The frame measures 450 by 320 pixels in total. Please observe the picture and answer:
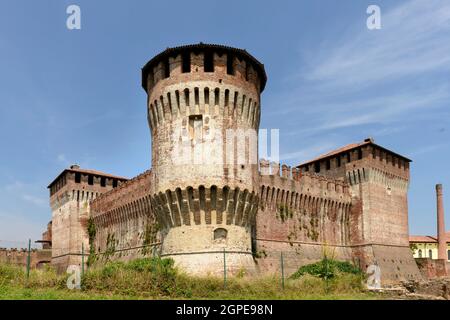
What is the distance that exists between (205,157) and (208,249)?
3.89m

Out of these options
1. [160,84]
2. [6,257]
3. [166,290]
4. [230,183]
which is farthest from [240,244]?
[6,257]

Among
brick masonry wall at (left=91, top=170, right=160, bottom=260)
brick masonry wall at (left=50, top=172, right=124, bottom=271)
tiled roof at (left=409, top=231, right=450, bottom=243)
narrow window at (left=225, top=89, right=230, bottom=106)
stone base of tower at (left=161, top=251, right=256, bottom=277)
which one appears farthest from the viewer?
tiled roof at (left=409, top=231, right=450, bottom=243)

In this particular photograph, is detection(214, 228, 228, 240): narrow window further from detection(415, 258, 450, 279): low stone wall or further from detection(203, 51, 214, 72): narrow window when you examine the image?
detection(415, 258, 450, 279): low stone wall

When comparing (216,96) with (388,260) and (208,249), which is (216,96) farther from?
(388,260)

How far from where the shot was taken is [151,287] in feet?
51.5

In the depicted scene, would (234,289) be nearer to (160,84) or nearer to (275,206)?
(160,84)

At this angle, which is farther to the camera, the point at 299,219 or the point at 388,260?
the point at 388,260

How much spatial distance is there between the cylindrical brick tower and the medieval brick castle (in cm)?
5

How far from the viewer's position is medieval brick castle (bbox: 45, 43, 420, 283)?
20141 millimetres

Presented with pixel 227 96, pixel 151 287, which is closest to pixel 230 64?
pixel 227 96

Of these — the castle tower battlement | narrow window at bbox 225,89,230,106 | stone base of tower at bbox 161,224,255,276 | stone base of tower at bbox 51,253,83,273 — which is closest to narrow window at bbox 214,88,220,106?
narrow window at bbox 225,89,230,106

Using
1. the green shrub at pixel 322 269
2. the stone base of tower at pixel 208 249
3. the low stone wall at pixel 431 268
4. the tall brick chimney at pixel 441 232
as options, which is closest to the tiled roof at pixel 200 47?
the stone base of tower at pixel 208 249
